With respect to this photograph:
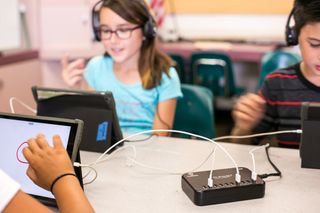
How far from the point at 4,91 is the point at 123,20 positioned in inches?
59.8

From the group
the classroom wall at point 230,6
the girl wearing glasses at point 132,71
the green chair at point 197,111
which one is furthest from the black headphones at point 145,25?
the classroom wall at point 230,6

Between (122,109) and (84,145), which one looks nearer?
(84,145)

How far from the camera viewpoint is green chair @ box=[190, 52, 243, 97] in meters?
3.04

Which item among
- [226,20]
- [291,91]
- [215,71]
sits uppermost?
[226,20]

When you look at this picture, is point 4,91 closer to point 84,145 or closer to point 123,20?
point 123,20

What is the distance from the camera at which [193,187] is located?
900 millimetres

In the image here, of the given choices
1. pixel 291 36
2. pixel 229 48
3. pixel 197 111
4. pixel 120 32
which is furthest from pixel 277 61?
pixel 229 48

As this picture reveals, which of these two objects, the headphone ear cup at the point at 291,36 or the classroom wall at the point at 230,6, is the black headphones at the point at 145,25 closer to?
the headphone ear cup at the point at 291,36

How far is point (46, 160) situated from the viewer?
0.78 metres

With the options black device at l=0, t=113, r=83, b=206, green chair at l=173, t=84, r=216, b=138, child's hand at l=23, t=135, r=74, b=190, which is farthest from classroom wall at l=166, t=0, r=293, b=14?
child's hand at l=23, t=135, r=74, b=190

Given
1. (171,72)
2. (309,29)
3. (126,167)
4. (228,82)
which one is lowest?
(228,82)

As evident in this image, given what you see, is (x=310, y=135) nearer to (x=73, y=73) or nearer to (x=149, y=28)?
(x=149, y=28)

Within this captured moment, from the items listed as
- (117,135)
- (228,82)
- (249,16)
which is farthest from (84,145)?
(249,16)

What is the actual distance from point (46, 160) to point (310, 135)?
665 millimetres
